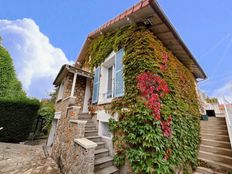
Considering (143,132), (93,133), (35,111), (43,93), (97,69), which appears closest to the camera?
(143,132)

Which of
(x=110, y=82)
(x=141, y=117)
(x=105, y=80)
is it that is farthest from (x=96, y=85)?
(x=141, y=117)

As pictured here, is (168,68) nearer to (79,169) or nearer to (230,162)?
(230,162)

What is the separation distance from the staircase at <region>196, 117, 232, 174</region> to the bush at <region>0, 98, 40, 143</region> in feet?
35.4

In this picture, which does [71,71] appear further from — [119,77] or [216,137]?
[216,137]

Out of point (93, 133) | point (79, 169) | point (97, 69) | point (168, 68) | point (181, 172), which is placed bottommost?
point (181, 172)

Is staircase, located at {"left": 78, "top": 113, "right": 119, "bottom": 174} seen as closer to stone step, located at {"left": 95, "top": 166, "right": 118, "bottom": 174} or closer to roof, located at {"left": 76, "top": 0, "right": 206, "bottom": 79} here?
stone step, located at {"left": 95, "top": 166, "right": 118, "bottom": 174}

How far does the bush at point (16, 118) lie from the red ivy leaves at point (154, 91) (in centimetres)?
938

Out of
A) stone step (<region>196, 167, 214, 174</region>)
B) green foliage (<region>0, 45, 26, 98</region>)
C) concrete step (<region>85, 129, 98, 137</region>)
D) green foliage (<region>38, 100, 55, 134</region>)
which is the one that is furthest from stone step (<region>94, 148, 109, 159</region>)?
green foliage (<region>0, 45, 26, 98</region>)

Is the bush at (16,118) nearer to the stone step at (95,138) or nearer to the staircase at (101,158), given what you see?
the staircase at (101,158)

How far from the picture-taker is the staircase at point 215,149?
4.08 meters

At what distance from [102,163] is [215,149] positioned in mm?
4615

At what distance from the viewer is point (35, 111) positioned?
9086 millimetres

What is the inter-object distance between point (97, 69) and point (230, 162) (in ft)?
22.9

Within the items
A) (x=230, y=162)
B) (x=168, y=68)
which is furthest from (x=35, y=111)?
(x=230, y=162)
